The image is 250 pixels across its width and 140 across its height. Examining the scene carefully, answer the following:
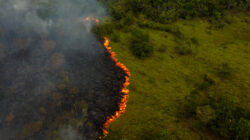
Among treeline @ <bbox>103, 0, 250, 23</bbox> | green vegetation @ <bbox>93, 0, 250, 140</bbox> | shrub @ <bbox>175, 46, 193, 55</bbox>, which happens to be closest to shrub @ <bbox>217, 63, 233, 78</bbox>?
green vegetation @ <bbox>93, 0, 250, 140</bbox>

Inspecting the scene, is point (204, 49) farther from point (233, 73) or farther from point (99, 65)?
point (99, 65)

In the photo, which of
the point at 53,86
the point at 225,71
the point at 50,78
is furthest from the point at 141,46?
the point at 53,86

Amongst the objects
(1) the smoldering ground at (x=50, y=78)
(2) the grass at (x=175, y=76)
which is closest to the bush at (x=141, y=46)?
(2) the grass at (x=175, y=76)

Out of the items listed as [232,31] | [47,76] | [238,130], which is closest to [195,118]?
[238,130]

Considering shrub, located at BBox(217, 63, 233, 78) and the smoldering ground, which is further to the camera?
shrub, located at BBox(217, 63, 233, 78)

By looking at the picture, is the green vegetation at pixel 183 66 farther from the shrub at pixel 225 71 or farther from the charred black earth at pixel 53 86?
the charred black earth at pixel 53 86

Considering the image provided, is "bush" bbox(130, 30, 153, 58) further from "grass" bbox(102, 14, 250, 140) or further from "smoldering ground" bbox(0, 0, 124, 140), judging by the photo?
"smoldering ground" bbox(0, 0, 124, 140)
